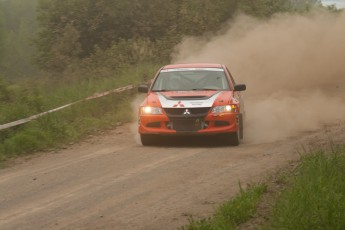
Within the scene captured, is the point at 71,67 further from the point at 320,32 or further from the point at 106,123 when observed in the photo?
the point at 320,32

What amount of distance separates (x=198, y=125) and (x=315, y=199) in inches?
214

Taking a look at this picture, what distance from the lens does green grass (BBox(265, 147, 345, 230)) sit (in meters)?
5.71

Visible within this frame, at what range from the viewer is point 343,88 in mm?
22547

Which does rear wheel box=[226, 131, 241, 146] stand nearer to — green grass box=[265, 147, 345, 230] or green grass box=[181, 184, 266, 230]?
green grass box=[265, 147, 345, 230]

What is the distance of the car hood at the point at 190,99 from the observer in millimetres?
11555

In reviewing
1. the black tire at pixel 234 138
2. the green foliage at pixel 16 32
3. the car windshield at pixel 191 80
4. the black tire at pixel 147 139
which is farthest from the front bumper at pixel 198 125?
the green foliage at pixel 16 32

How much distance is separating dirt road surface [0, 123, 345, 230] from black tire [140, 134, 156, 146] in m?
0.27

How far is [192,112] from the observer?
37.6ft

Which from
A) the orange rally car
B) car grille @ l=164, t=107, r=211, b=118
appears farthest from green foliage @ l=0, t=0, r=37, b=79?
car grille @ l=164, t=107, r=211, b=118

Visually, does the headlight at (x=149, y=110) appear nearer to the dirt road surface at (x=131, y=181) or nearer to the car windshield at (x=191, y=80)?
the dirt road surface at (x=131, y=181)

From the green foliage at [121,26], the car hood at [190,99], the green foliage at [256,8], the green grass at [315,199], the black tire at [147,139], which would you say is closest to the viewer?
the green grass at [315,199]

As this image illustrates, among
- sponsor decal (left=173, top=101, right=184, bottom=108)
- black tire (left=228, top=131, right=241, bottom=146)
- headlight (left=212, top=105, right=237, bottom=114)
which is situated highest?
sponsor decal (left=173, top=101, right=184, bottom=108)

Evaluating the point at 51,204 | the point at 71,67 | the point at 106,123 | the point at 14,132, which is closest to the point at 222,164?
the point at 51,204

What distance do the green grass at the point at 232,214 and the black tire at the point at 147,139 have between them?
5.01 metres
